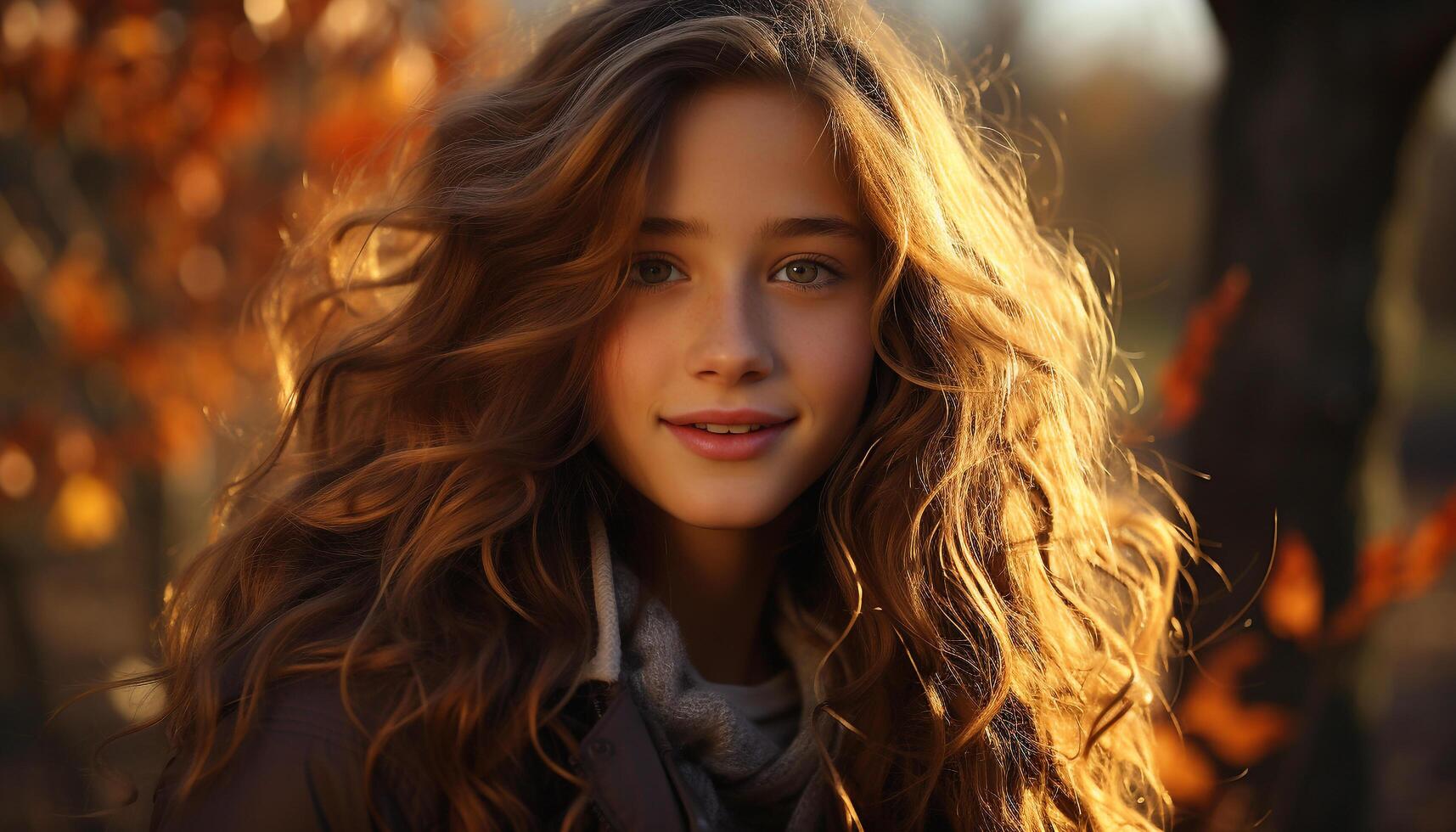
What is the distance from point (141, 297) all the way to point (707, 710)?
2889 mm

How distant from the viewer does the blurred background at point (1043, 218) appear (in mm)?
2787

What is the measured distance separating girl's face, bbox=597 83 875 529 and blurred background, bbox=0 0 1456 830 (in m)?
0.65

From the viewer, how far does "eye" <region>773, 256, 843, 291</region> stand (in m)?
1.97

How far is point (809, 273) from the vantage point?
198 centimetres

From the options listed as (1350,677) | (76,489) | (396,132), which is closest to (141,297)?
(76,489)

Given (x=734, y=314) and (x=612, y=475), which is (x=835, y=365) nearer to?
(x=734, y=314)

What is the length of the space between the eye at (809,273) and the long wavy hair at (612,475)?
0.33ft

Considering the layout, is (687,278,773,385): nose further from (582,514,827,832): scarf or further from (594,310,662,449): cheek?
(582,514,827,832): scarf

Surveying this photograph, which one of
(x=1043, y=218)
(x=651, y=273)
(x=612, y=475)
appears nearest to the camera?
(x=651, y=273)

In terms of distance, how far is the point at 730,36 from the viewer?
194 centimetres

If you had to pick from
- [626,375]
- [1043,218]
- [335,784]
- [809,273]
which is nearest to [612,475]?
[626,375]

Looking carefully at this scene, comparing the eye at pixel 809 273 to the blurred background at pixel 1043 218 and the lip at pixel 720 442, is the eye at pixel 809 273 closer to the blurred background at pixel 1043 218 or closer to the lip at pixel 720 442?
the lip at pixel 720 442

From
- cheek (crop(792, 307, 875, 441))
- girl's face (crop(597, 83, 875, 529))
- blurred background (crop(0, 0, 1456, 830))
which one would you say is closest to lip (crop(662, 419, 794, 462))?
girl's face (crop(597, 83, 875, 529))

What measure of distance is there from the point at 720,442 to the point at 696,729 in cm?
48
